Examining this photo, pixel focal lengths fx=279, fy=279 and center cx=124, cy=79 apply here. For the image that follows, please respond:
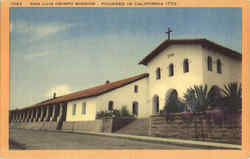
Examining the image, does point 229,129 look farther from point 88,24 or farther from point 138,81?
point 138,81

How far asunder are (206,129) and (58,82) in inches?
332

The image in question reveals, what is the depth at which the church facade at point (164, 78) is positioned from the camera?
18516 mm

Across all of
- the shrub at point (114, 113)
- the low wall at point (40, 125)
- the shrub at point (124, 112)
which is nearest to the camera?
the shrub at point (114, 113)

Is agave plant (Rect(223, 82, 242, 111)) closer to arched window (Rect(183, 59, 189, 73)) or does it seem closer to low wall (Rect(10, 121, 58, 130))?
arched window (Rect(183, 59, 189, 73))

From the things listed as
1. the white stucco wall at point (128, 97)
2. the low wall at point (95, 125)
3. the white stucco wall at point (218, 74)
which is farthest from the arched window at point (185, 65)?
the low wall at point (95, 125)

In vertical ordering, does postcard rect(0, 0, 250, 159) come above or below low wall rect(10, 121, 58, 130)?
above

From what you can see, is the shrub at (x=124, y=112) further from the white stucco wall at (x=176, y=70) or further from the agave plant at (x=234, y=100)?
the agave plant at (x=234, y=100)

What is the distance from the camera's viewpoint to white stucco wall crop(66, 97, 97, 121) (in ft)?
79.7

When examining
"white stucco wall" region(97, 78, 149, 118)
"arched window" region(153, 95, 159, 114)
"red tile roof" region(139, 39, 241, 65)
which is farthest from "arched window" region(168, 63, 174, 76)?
"white stucco wall" region(97, 78, 149, 118)

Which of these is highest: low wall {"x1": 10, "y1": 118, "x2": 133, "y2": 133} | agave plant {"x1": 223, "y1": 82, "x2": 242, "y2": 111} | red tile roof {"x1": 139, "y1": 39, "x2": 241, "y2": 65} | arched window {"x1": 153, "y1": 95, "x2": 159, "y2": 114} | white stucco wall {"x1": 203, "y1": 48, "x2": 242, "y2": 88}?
red tile roof {"x1": 139, "y1": 39, "x2": 241, "y2": 65}

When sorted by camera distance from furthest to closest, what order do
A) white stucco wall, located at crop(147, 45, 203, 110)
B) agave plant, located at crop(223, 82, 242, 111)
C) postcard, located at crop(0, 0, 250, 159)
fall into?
white stucco wall, located at crop(147, 45, 203, 110)
agave plant, located at crop(223, 82, 242, 111)
postcard, located at crop(0, 0, 250, 159)

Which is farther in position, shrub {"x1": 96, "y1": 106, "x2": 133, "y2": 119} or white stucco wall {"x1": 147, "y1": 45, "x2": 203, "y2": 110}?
shrub {"x1": 96, "y1": 106, "x2": 133, "y2": 119}

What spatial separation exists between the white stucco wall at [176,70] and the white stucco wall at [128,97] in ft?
5.53

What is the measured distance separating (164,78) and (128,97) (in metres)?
4.48
